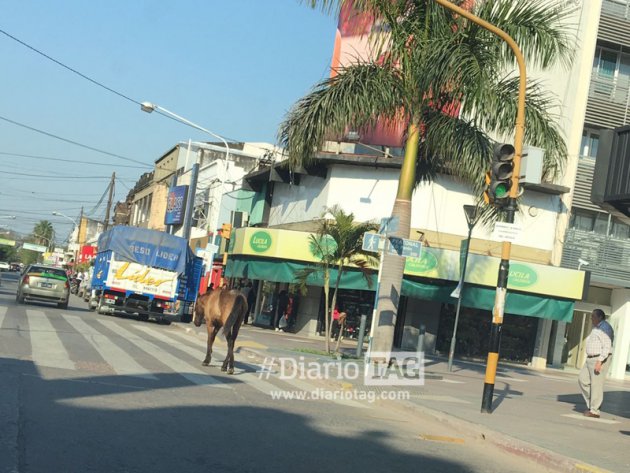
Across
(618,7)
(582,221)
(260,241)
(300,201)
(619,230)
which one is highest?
(618,7)

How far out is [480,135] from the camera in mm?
18250

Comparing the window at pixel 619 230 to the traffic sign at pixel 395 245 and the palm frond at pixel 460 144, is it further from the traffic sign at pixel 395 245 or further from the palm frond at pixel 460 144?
the traffic sign at pixel 395 245

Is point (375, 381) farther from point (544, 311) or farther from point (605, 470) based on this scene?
point (544, 311)

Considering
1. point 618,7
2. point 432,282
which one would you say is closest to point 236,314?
point 432,282

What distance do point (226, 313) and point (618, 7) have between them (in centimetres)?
2515

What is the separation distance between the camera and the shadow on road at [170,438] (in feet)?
21.4

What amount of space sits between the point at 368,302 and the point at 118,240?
32.6 ft

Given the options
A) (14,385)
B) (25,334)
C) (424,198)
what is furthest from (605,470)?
(424,198)

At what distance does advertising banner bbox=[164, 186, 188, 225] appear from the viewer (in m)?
55.4

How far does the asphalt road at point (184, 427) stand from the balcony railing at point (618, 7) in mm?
24877

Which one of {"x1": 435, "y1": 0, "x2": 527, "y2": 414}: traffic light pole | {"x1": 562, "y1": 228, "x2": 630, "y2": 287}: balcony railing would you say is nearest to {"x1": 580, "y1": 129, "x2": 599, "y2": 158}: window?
{"x1": 562, "y1": 228, "x2": 630, "y2": 287}: balcony railing

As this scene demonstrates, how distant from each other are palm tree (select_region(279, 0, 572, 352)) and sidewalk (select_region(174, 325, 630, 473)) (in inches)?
121

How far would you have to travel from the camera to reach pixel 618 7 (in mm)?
32219

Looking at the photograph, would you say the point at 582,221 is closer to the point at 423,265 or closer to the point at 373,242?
the point at 423,265
